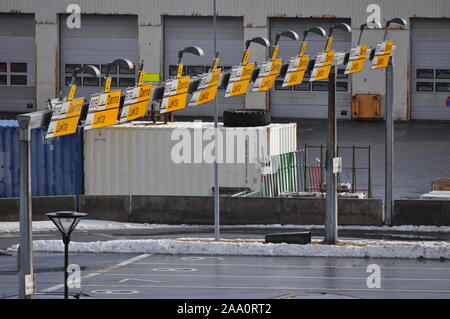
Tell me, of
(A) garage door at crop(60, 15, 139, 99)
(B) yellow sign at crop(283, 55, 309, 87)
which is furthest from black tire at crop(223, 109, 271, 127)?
(A) garage door at crop(60, 15, 139, 99)

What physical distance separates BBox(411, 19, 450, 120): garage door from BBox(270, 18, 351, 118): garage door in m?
3.57

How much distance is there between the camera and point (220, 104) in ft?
226

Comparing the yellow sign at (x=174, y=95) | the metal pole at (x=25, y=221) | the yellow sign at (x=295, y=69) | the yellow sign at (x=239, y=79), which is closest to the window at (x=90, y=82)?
the yellow sign at (x=295, y=69)

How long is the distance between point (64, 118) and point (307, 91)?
44.7 metres

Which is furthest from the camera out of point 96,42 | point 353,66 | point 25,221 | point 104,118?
point 96,42

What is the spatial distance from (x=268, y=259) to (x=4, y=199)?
1141cm

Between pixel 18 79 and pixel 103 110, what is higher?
pixel 18 79

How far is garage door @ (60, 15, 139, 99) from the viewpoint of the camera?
69.2 m

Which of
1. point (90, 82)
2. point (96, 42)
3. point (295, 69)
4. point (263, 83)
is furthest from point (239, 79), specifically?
point (96, 42)

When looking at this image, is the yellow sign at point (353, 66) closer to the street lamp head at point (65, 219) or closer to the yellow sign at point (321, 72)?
the yellow sign at point (321, 72)

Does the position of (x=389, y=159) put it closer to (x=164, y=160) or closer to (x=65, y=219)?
(x=164, y=160)

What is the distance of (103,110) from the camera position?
26.5m
